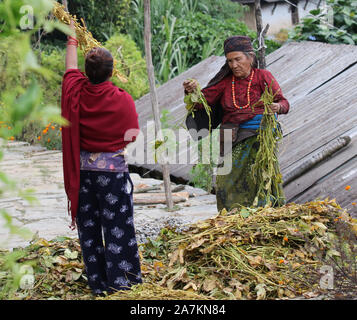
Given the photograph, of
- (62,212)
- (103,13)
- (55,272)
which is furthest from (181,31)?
(55,272)

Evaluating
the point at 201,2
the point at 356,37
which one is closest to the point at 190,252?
the point at 356,37

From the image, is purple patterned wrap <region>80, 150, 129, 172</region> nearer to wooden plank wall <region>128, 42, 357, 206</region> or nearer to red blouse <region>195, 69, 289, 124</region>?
red blouse <region>195, 69, 289, 124</region>

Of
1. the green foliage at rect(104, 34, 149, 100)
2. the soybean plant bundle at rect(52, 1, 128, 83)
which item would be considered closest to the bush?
the green foliage at rect(104, 34, 149, 100)

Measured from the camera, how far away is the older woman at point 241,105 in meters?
4.42

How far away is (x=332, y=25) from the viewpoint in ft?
29.6

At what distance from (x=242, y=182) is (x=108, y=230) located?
1.54m

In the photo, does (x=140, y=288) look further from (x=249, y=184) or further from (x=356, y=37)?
(x=356, y=37)

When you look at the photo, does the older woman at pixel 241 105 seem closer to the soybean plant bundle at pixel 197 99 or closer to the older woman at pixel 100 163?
the soybean plant bundle at pixel 197 99

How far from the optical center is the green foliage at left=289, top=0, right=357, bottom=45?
905 cm

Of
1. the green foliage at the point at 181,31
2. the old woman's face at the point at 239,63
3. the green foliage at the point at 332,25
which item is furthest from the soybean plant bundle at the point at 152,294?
the green foliage at the point at 181,31

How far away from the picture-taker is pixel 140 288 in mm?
3416

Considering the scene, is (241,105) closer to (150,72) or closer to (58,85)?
(150,72)

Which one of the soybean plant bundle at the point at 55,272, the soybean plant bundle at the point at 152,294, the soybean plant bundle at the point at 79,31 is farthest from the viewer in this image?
the soybean plant bundle at the point at 79,31
